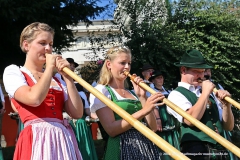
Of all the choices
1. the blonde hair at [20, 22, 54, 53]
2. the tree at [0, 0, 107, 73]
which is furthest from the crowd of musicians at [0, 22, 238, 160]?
the tree at [0, 0, 107, 73]

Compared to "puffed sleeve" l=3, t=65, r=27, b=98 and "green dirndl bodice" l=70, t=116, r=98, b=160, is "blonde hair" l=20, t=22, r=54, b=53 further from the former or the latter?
"green dirndl bodice" l=70, t=116, r=98, b=160

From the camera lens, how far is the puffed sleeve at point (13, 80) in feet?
8.41

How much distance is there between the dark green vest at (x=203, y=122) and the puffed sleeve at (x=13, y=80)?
1.62 m

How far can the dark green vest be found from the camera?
348 centimetres

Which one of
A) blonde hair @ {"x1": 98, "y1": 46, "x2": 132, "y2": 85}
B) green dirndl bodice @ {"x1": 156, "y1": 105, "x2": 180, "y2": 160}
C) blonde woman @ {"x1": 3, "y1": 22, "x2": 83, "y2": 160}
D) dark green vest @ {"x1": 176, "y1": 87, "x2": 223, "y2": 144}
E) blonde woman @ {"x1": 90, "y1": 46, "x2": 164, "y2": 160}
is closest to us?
blonde woman @ {"x1": 3, "y1": 22, "x2": 83, "y2": 160}

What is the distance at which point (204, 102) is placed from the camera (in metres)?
3.35

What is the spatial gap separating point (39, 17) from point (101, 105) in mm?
5969

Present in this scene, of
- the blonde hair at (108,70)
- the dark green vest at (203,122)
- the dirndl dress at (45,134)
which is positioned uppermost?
the blonde hair at (108,70)

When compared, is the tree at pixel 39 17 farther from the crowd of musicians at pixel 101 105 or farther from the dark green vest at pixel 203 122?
the dark green vest at pixel 203 122

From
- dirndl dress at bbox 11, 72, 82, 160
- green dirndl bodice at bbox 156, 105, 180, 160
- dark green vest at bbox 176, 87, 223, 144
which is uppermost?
dirndl dress at bbox 11, 72, 82, 160

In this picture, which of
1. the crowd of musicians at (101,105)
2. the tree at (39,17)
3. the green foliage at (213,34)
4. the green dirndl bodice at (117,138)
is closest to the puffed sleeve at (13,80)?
the crowd of musicians at (101,105)

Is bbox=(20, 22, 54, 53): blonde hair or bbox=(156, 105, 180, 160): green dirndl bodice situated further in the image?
bbox=(156, 105, 180, 160): green dirndl bodice

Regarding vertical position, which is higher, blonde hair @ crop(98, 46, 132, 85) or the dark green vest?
blonde hair @ crop(98, 46, 132, 85)

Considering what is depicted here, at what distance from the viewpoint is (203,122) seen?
3.53 metres
